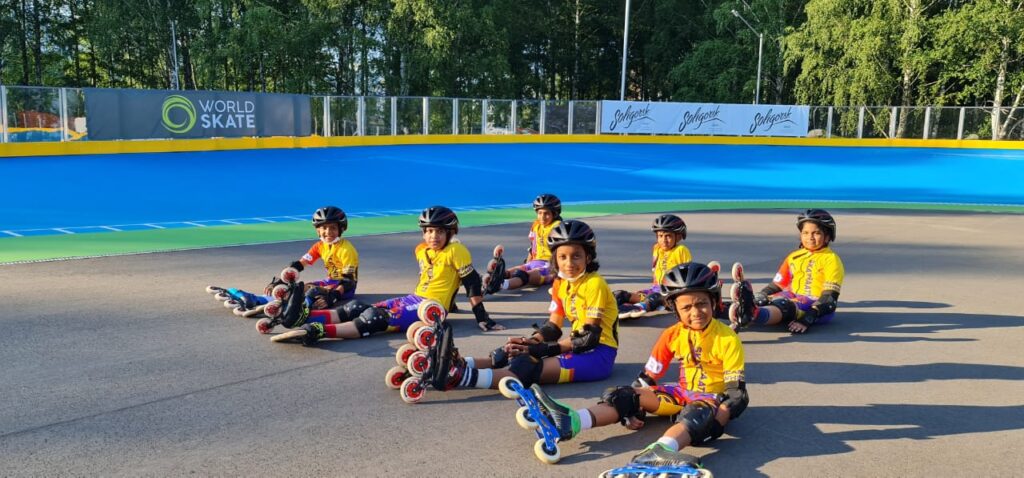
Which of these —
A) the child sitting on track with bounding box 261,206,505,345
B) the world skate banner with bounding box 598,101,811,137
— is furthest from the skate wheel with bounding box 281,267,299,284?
the world skate banner with bounding box 598,101,811,137

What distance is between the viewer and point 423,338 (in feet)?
19.1

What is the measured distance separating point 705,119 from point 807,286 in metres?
31.1

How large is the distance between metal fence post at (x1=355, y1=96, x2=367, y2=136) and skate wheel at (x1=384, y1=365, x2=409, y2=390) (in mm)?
26986

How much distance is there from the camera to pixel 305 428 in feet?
17.1

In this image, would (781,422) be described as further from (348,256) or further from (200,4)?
(200,4)

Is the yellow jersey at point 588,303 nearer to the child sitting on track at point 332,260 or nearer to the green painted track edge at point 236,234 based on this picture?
the child sitting on track at point 332,260

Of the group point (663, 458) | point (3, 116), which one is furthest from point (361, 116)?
point (663, 458)

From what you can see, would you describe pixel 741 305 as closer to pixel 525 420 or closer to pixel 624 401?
pixel 624 401

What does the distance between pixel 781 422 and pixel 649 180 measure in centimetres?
2147

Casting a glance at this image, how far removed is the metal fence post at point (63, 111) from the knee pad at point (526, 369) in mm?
22657

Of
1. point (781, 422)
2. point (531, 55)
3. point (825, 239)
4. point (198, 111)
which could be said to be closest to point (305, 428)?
point (781, 422)

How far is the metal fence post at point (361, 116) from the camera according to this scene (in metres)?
31.9

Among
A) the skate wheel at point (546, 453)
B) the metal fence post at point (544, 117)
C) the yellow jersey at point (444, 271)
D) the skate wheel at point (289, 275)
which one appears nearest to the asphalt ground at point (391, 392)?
the skate wheel at point (546, 453)

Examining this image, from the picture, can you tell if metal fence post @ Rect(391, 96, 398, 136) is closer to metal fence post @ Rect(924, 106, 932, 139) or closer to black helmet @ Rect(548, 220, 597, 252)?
metal fence post @ Rect(924, 106, 932, 139)
